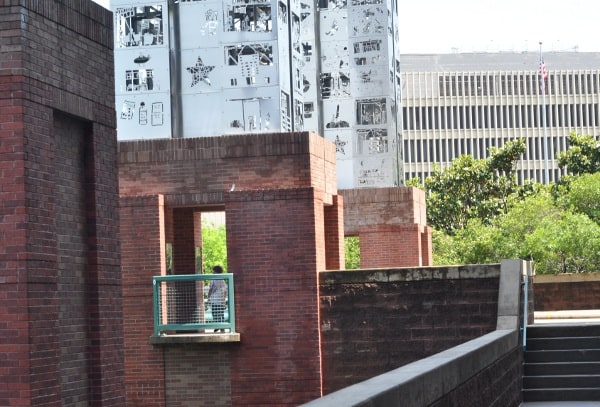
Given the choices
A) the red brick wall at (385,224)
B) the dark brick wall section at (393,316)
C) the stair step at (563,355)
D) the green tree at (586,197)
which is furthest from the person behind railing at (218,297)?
the green tree at (586,197)

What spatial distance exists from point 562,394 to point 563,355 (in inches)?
59.4

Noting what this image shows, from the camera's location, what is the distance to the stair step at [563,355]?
20031mm

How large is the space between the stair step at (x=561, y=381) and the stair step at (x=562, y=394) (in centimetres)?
22

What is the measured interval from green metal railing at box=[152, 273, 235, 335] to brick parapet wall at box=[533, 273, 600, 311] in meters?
16.4

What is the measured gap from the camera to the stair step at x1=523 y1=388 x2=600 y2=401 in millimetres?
18656

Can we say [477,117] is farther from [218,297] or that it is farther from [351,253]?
[218,297]

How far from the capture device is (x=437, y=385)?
1045cm

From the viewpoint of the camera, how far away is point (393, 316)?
82.3ft

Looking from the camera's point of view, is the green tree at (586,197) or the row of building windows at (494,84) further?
the row of building windows at (494,84)

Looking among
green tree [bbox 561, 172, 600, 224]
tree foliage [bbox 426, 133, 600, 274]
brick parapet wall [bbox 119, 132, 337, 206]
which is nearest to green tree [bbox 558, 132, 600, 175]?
tree foliage [bbox 426, 133, 600, 274]

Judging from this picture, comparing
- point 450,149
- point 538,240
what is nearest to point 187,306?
point 538,240

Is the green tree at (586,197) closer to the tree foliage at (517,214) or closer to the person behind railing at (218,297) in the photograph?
the tree foliage at (517,214)

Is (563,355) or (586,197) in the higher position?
(586,197)

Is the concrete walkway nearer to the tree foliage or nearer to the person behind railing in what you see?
the person behind railing
